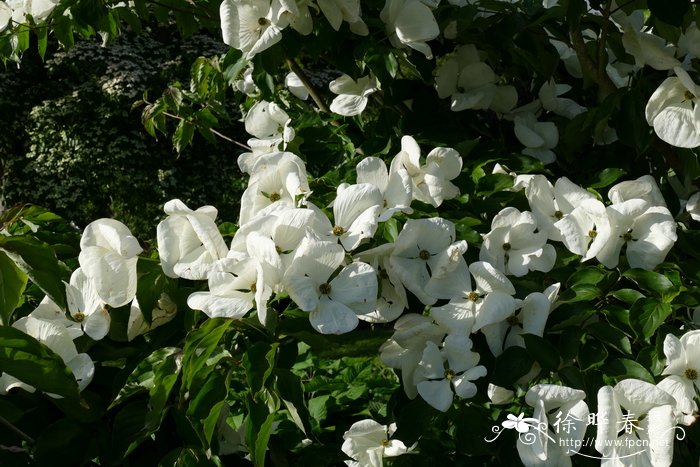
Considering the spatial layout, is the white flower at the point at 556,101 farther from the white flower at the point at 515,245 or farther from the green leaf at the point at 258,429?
the green leaf at the point at 258,429

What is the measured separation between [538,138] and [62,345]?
967 mm

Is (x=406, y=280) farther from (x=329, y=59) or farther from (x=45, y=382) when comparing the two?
(x=329, y=59)

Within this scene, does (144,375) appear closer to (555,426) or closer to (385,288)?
(385,288)

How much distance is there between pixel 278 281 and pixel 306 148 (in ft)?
2.51

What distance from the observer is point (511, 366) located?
38.8 inches

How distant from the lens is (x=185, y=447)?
958mm

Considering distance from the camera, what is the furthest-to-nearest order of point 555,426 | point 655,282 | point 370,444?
1. point 370,444
2. point 655,282
3. point 555,426

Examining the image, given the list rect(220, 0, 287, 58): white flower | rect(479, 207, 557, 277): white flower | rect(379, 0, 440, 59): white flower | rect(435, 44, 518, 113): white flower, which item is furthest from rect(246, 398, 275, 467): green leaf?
rect(435, 44, 518, 113): white flower

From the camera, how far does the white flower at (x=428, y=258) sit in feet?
3.23

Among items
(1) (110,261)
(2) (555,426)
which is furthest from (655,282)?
(1) (110,261)

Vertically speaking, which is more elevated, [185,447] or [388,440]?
[185,447]

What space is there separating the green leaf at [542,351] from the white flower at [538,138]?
2.20 ft

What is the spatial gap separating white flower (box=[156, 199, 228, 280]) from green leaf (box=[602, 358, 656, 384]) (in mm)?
484

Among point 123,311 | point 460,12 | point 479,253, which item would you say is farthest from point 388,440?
point 460,12
